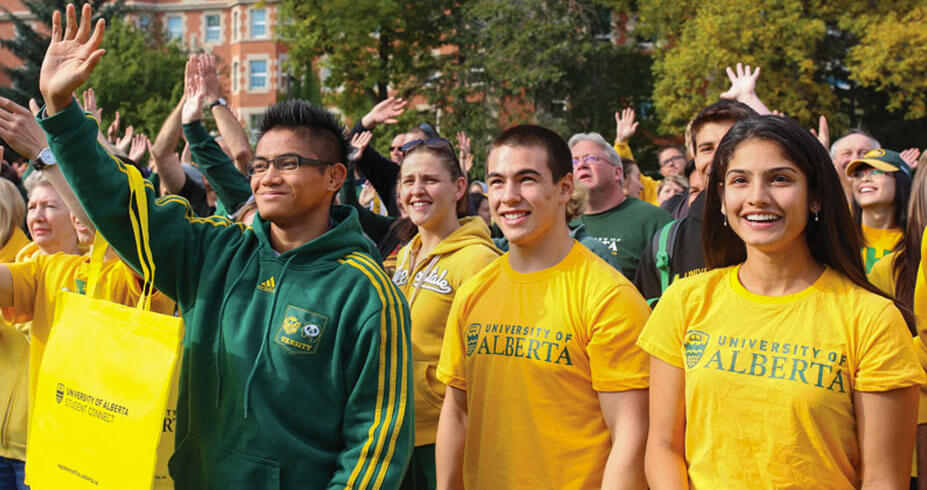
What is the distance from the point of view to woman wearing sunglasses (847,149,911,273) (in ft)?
17.3

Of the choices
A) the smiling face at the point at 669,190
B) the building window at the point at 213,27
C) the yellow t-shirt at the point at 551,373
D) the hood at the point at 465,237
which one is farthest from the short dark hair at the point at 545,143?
the building window at the point at 213,27

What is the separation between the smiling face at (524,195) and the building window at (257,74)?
173 ft

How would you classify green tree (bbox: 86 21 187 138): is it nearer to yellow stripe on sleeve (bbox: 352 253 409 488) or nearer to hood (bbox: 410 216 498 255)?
hood (bbox: 410 216 498 255)

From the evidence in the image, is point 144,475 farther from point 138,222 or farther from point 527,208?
point 527,208

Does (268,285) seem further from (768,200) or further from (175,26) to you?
(175,26)

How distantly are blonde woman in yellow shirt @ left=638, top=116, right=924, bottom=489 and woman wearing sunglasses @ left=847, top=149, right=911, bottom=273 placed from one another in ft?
9.04

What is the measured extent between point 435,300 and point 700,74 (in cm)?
2482

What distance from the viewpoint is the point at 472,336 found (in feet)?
11.2

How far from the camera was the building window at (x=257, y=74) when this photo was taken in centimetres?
5375

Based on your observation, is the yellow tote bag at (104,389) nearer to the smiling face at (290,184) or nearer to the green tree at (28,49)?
the smiling face at (290,184)

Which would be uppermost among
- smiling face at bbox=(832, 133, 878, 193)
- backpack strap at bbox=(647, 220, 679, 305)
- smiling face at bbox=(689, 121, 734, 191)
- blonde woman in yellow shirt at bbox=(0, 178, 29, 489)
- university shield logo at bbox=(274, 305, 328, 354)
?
smiling face at bbox=(832, 133, 878, 193)

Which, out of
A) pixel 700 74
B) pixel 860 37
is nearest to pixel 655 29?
pixel 700 74

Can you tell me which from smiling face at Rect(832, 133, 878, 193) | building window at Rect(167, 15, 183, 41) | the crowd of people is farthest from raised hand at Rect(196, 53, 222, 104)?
building window at Rect(167, 15, 183, 41)

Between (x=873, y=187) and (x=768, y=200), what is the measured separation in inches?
119
